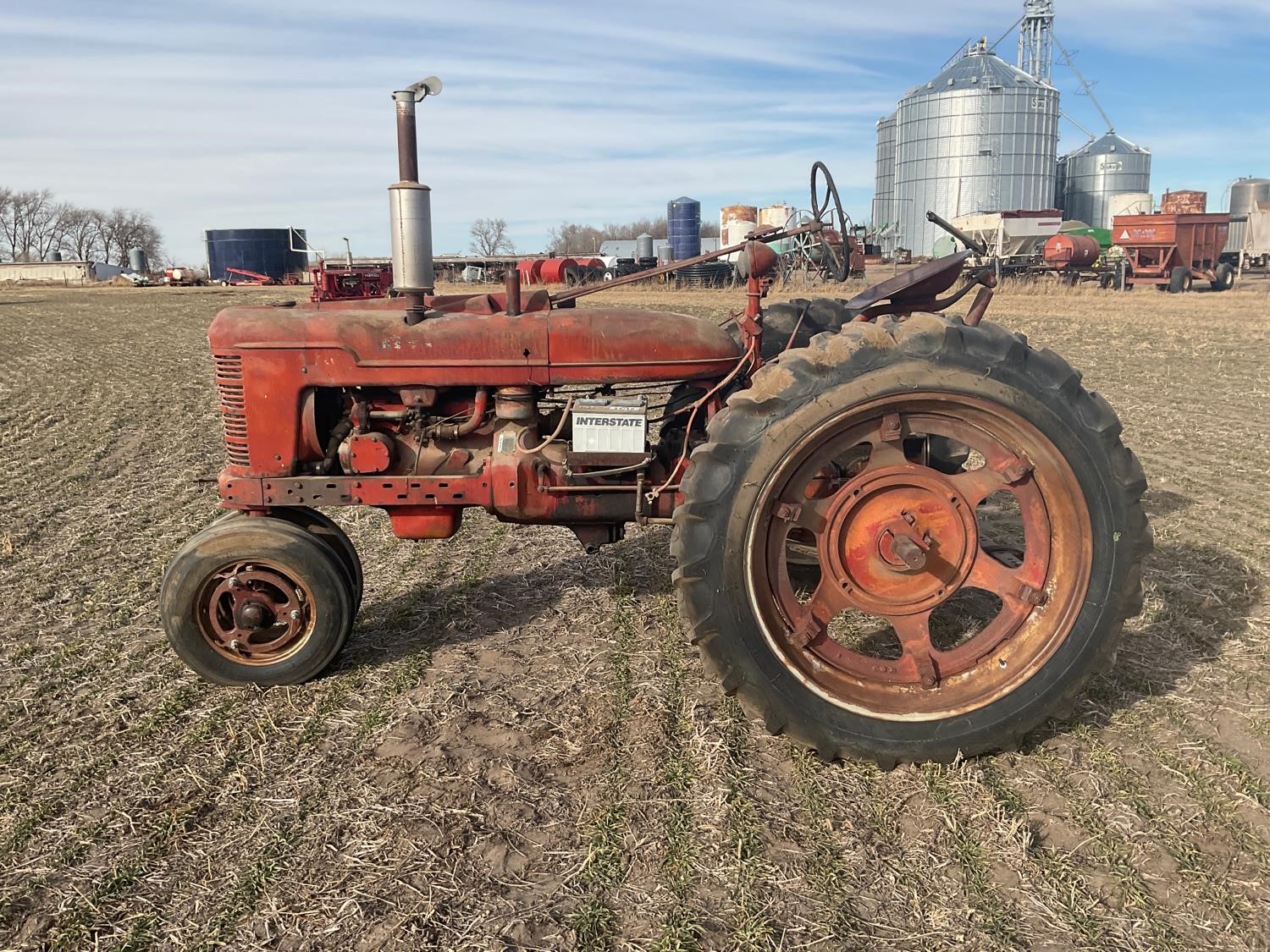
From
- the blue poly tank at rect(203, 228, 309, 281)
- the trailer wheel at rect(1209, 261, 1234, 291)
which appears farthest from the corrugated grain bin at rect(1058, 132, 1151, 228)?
the blue poly tank at rect(203, 228, 309, 281)

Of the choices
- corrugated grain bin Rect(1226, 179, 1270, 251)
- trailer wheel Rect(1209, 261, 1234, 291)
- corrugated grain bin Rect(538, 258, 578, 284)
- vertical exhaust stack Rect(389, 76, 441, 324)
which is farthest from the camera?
corrugated grain bin Rect(1226, 179, 1270, 251)

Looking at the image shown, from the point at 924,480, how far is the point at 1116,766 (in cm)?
111

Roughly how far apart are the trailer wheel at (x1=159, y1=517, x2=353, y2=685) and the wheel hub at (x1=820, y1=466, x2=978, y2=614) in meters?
1.91

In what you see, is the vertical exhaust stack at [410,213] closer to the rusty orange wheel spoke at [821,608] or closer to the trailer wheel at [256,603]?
the trailer wheel at [256,603]

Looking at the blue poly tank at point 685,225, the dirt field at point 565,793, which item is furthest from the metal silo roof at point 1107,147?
the dirt field at point 565,793

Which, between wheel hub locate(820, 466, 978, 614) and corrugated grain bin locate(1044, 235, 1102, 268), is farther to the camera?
corrugated grain bin locate(1044, 235, 1102, 268)

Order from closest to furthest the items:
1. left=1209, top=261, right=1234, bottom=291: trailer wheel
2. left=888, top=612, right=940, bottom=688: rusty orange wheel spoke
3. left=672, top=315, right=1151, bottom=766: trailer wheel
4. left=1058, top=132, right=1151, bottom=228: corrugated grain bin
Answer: left=672, top=315, right=1151, bottom=766: trailer wheel, left=888, top=612, right=940, bottom=688: rusty orange wheel spoke, left=1209, top=261, right=1234, bottom=291: trailer wheel, left=1058, top=132, right=1151, bottom=228: corrugated grain bin

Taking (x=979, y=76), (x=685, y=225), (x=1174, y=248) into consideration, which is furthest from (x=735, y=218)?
(x=1174, y=248)

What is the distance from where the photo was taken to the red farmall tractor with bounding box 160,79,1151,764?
2.86 metres

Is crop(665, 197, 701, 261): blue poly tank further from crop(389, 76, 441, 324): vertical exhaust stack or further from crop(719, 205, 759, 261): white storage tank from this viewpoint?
crop(389, 76, 441, 324): vertical exhaust stack

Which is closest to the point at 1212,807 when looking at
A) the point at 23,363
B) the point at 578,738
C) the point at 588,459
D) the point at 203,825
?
the point at 578,738

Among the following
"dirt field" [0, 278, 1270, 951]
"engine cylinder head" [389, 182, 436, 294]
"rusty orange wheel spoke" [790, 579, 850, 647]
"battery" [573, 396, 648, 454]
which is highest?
"engine cylinder head" [389, 182, 436, 294]

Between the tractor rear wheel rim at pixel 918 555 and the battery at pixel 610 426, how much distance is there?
2.48 ft

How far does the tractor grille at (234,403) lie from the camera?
357cm
